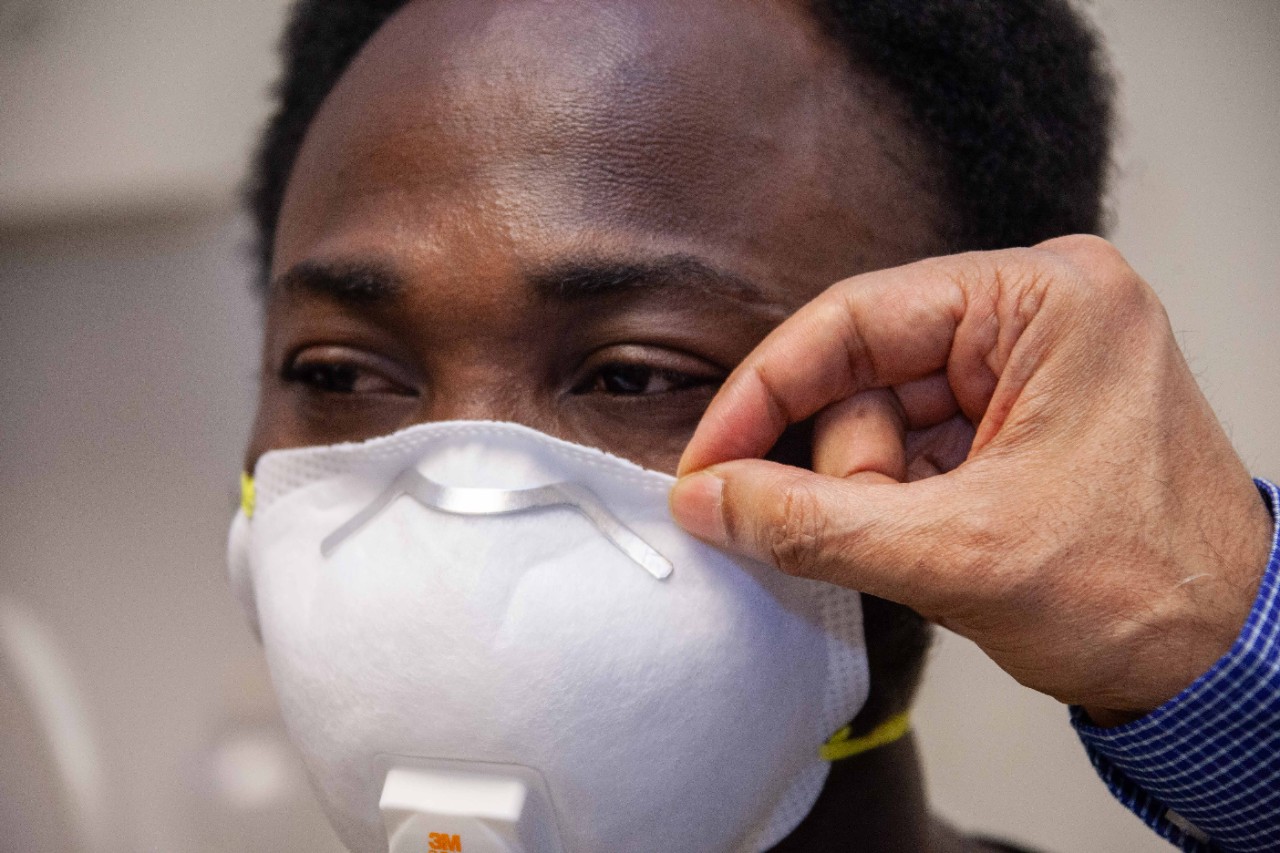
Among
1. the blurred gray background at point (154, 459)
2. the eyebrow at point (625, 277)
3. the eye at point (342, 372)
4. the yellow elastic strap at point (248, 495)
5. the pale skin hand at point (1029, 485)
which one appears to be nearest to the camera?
the pale skin hand at point (1029, 485)

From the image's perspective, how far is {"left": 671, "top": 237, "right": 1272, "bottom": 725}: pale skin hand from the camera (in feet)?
2.51

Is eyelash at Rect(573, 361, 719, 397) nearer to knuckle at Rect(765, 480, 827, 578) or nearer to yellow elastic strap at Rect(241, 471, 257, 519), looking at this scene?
knuckle at Rect(765, 480, 827, 578)

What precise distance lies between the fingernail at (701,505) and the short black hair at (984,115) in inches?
11.0

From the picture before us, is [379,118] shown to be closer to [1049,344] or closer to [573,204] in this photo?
[573,204]

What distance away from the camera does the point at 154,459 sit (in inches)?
82.6

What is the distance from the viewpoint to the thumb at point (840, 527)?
2.52 ft

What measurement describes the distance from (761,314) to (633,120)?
223mm

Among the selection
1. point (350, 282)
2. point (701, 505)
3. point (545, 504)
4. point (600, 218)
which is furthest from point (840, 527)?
point (350, 282)

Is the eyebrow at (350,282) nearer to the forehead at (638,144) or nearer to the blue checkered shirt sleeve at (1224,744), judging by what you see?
the forehead at (638,144)

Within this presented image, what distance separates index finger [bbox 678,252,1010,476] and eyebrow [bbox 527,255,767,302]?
11cm

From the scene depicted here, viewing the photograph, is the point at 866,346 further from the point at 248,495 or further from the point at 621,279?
the point at 248,495

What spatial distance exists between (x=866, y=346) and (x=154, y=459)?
166cm

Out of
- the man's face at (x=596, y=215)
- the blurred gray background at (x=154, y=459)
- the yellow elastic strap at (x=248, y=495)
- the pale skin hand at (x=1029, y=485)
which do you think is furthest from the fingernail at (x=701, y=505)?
the blurred gray background at (x=154, y=459)

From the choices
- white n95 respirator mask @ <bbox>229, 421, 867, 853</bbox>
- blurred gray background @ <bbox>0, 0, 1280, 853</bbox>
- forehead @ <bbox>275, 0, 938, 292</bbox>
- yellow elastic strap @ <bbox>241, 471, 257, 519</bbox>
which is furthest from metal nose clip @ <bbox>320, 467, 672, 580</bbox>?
blurred gray background @ <bbox>0, 0, 1280, 853</bbox>
